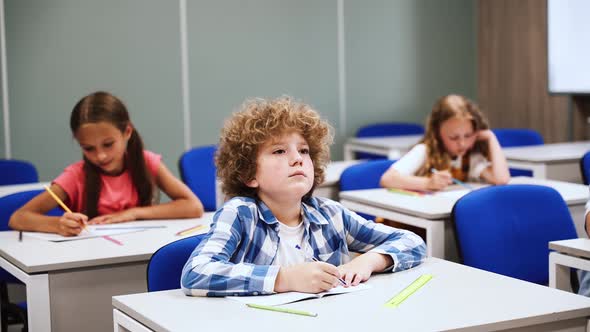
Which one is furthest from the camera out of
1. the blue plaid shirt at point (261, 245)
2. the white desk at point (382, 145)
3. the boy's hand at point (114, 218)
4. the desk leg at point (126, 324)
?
the white desk at point (382, 145)

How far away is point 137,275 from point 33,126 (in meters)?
3.07

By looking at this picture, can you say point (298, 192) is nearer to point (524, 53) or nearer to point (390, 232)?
point (390, 232)

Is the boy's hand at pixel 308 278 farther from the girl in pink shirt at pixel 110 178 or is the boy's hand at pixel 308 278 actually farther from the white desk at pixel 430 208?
the girl in pink shirt at pixel 110 178

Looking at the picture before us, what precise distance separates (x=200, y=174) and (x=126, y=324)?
2.66 meters

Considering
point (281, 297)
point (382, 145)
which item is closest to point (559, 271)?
point (281, 297)

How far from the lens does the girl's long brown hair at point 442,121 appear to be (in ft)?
11.9

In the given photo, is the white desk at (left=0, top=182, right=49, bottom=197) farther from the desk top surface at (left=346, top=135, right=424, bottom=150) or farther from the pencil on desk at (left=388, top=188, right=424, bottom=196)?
the desk top surface at (left=346, top=135, right=424, bottom=150)

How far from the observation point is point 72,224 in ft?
9.15

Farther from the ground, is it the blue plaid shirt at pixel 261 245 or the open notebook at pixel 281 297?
the blue plaid shirt at pixel 261 245

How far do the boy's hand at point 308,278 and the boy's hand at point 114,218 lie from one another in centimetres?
132

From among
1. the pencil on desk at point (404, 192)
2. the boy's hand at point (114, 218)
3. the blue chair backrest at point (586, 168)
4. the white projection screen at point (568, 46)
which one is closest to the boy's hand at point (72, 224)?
the boy's hand at point (114, 218)

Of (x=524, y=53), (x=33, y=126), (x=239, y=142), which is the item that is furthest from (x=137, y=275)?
(x=524, y=53)

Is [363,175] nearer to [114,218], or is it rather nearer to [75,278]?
[114,218]

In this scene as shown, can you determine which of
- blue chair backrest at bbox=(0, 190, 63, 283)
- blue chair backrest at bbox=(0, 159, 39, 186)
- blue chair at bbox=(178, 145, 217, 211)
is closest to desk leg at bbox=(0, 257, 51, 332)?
blue chair backrest at bbox=(0, 190, 63, 283)
